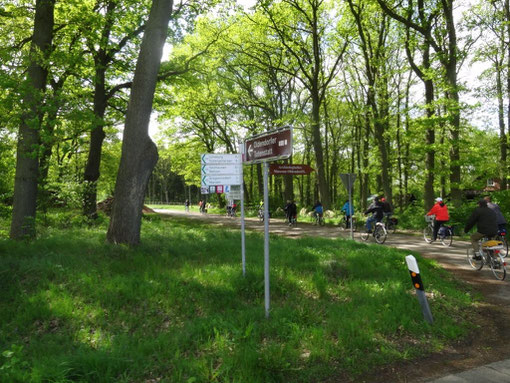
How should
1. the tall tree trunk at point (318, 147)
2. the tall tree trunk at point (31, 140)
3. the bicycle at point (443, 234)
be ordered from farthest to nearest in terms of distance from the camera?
the tall tree trunk at point (318, 147) → the bicycle at point (443, 234) → the tall tree trunk at point (31, 140)

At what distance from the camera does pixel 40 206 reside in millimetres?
11477

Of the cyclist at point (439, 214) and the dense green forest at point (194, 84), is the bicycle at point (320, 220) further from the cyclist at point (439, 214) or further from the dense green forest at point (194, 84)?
the cyclist at point (439, 214)

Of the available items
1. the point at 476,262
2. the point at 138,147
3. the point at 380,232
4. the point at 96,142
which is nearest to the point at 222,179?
the point at 138,147

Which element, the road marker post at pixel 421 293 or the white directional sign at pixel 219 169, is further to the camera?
the white directional sign at pixel 219 169

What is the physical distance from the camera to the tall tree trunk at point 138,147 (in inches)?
327

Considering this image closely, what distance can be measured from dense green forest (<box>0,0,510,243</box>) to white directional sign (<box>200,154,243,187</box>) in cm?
285

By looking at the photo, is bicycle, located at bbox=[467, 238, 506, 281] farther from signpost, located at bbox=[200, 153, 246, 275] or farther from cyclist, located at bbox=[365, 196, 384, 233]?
signpost, located at bbox=[200, 153, 246, 275]

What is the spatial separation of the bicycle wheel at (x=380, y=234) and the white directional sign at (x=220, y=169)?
8.19 meters

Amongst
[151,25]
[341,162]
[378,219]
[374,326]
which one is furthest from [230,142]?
[374,326]

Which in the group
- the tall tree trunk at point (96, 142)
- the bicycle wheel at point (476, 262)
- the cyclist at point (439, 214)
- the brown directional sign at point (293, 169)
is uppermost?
the tall tree trunk at point (96, 142)

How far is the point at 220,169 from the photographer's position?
20.7 ft

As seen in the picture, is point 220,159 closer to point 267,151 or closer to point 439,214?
point 267,151

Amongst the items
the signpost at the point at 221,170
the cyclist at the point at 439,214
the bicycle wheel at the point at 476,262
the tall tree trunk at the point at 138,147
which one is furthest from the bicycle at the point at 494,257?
the tall tree trunk at the point at 138,147

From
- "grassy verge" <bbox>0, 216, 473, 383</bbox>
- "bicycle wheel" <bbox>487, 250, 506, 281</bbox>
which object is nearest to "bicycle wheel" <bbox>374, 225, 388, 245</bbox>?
"grassy verge" <bbox>0, 216, 473, 383</bbox>
